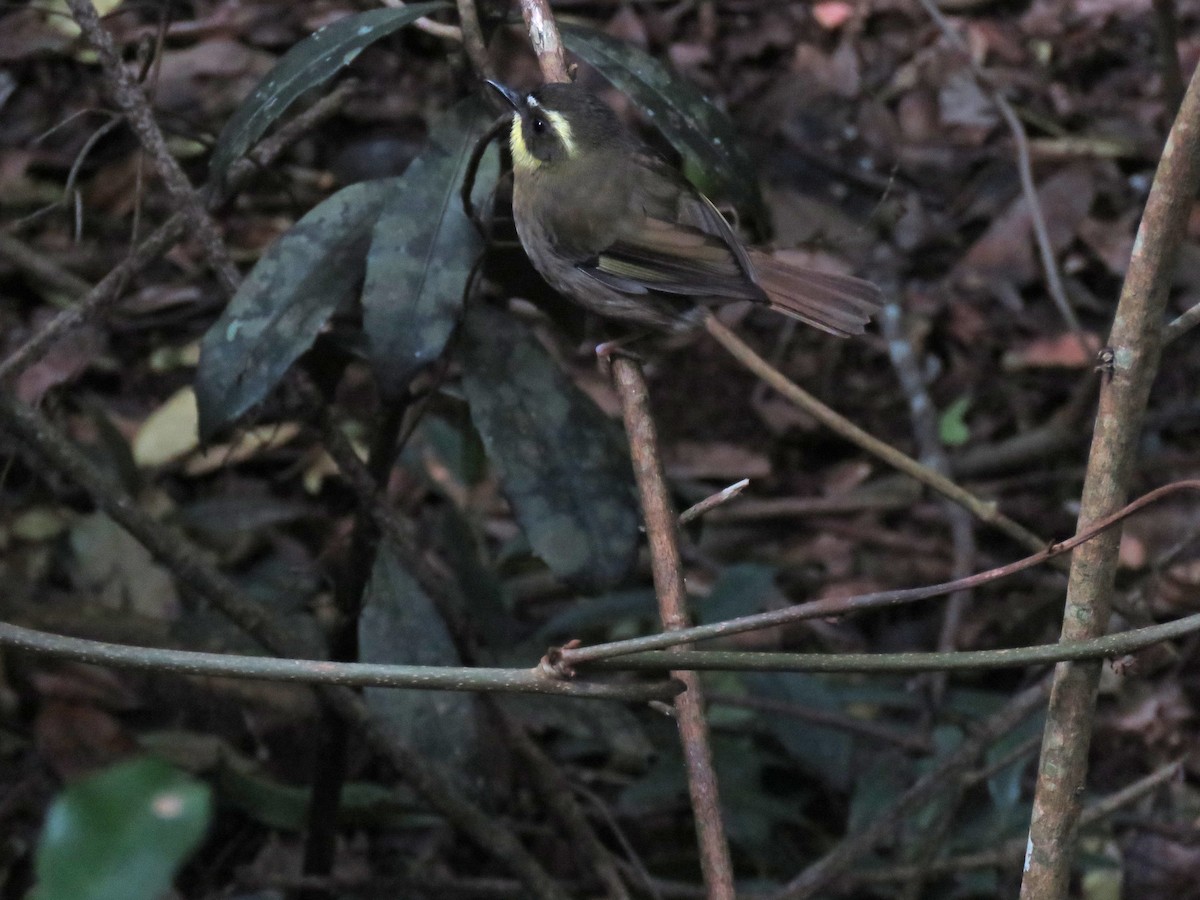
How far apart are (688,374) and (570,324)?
2.21 m

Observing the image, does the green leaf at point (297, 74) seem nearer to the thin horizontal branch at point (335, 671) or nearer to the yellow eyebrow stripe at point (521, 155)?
the yellow eyebrow stripe at point (521, 155)

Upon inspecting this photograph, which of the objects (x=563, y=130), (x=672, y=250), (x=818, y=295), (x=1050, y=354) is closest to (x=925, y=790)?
(x=818, y=295)

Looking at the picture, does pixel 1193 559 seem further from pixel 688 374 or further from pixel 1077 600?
pixel 1077 600

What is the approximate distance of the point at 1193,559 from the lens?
4.04 m

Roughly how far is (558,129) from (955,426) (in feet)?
7.01

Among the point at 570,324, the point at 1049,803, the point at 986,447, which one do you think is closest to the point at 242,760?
the point at 570,324

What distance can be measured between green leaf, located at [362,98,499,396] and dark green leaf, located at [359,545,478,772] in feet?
1.79

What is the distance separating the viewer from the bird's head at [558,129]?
2725 mm

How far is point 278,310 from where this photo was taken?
7.20 ft

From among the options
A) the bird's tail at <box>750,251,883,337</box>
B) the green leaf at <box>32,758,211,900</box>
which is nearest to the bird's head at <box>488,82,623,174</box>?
the bird's tail at <box>750,251,883,337</box>

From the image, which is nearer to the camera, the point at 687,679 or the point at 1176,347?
the point at 687,679

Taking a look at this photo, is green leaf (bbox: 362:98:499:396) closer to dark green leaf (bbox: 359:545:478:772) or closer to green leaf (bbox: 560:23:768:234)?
green leaf (bbox: 560:23:768:234)

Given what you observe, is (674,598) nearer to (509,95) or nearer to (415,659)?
(415,659)

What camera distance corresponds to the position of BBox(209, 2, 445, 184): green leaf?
213 centimetres
